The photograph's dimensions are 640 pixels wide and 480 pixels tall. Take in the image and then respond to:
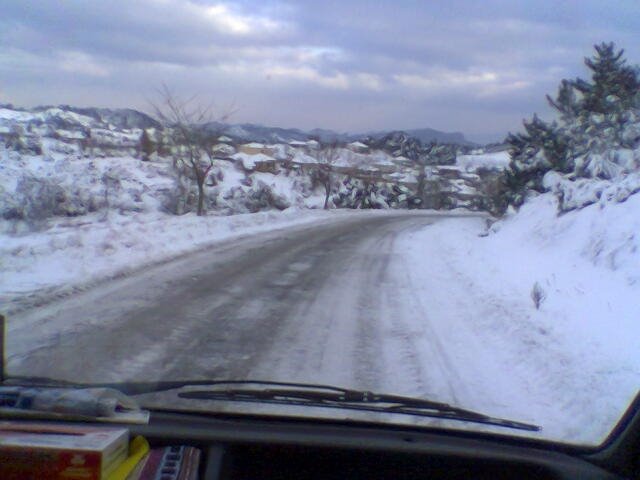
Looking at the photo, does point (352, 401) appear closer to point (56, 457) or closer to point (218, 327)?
point (56, 457)

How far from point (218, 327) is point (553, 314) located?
14.3ft

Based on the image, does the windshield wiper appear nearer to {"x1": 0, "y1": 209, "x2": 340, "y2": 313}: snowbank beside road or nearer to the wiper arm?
the wiper arm

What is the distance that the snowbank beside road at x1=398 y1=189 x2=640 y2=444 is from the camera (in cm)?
596

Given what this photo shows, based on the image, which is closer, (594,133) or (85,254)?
(85,254)

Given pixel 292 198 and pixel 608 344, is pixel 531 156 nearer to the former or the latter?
pixel 608 344

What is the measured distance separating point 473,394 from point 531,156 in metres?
21.4

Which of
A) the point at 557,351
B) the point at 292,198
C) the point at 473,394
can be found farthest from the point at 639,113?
the point at 292,198

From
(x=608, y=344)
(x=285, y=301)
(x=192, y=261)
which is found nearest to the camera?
(x=608, y=344)

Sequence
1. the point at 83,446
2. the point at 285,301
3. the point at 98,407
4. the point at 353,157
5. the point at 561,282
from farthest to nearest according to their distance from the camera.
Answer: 1. the point at 353,157
2. the point at 561,282
3. the point at 285,301
4. the point at 98,407
5. the point at 83,446

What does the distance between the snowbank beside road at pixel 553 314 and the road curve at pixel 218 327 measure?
87 cm

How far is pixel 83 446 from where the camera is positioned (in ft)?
8.43

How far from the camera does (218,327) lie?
332 inches

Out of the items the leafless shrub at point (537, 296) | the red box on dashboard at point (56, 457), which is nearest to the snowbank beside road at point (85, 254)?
the leafless shrub at point (537, 296)

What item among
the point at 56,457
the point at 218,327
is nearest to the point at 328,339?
the point at 218,327
